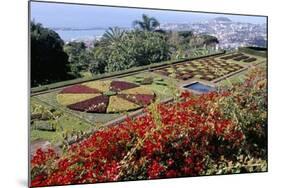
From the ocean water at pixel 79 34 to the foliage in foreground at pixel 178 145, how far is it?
1.82 feet

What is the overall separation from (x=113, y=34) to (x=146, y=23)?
23 centimetres

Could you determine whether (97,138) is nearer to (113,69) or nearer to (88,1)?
(113,69)

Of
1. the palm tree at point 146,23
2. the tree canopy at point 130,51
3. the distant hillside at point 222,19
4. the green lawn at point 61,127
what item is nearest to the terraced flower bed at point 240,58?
the distant hillside at point 222,19

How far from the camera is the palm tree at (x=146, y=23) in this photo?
288 cm

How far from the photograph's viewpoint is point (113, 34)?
283 cm

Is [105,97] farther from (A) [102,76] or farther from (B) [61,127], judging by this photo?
(B) [61,127]

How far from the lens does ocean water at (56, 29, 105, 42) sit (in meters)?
2.71

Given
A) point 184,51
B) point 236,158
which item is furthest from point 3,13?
point 236,158

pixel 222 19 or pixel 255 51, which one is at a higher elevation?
pixel 222 19

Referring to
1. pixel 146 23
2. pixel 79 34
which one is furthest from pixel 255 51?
pixel 79 34

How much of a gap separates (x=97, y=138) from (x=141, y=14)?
80 centimetres

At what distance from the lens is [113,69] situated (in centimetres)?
284

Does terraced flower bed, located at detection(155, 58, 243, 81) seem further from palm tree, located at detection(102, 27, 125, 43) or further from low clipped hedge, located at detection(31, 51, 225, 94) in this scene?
palm tree, located at detection(102, 27, 125, 43)

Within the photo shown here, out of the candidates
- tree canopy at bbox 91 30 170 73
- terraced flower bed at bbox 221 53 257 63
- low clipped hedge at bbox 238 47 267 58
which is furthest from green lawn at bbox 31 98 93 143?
low clipped hedge at bbox 238 47 267 58
